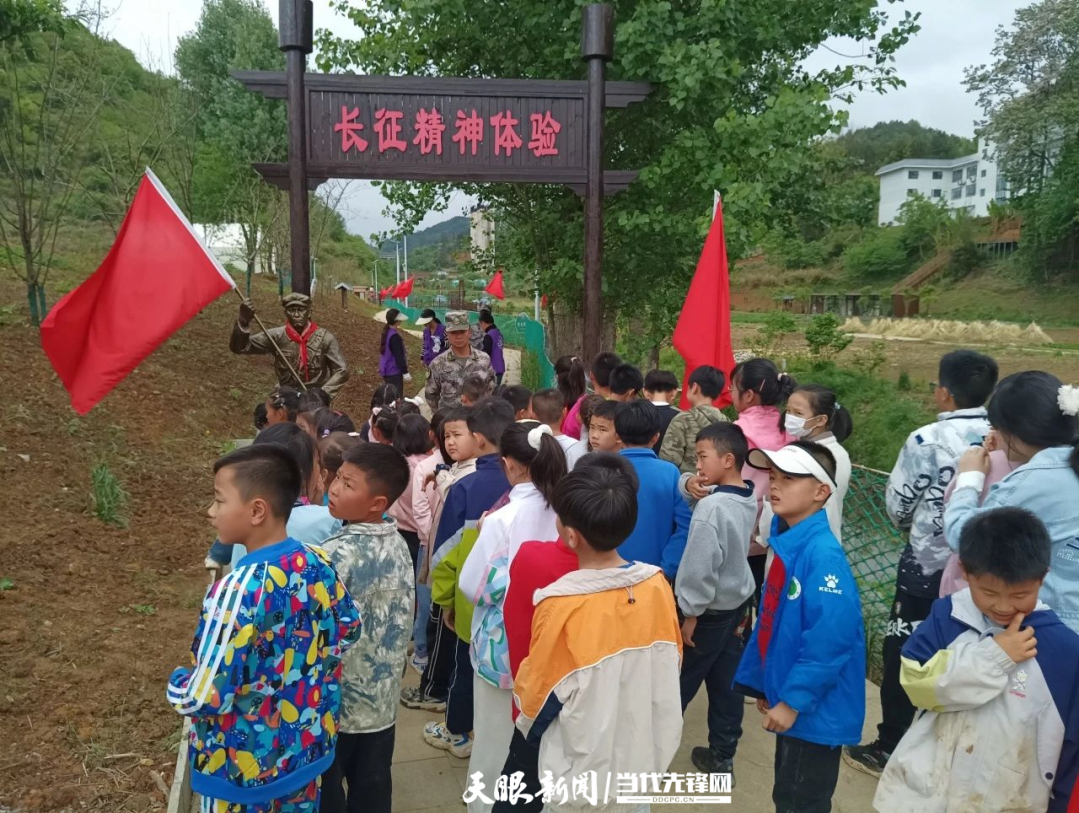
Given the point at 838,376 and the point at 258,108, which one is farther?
the point at 258,108

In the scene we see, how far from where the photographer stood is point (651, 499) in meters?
3.19

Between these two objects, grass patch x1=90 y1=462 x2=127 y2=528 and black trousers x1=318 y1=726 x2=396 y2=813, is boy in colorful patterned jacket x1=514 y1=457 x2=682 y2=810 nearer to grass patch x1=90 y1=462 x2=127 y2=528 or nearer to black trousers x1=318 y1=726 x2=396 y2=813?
black trousers x1=318 y1=726 x2=396 y2=813

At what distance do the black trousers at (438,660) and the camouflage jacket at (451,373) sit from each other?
2.89 metres

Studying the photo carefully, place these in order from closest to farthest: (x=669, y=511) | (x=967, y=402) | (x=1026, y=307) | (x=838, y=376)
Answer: (x=967, y=402) < (x=669, y=511) < (x=838, y=376) < (x=1026, y=307)

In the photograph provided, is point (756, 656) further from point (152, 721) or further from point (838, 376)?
point (838, 376)

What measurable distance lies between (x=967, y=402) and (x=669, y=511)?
47.0 inches

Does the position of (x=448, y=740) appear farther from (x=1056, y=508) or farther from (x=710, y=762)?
(x=1056, y=508)

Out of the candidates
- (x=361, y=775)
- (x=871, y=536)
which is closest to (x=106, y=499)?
(x=361, y=775)

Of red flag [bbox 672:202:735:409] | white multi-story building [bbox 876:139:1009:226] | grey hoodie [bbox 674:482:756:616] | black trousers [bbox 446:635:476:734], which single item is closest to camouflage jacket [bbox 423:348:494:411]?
red flag [bbox 672:202:735:409]

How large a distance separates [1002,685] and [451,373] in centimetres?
500

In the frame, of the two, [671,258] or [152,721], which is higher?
[671,258]

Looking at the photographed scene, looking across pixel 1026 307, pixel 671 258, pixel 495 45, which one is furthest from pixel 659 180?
pixel 1026 307

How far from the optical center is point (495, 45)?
Answer: 26.5 feet

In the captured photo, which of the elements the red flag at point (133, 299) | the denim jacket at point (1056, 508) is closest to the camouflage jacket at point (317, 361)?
the red flag at point (133, 299)
